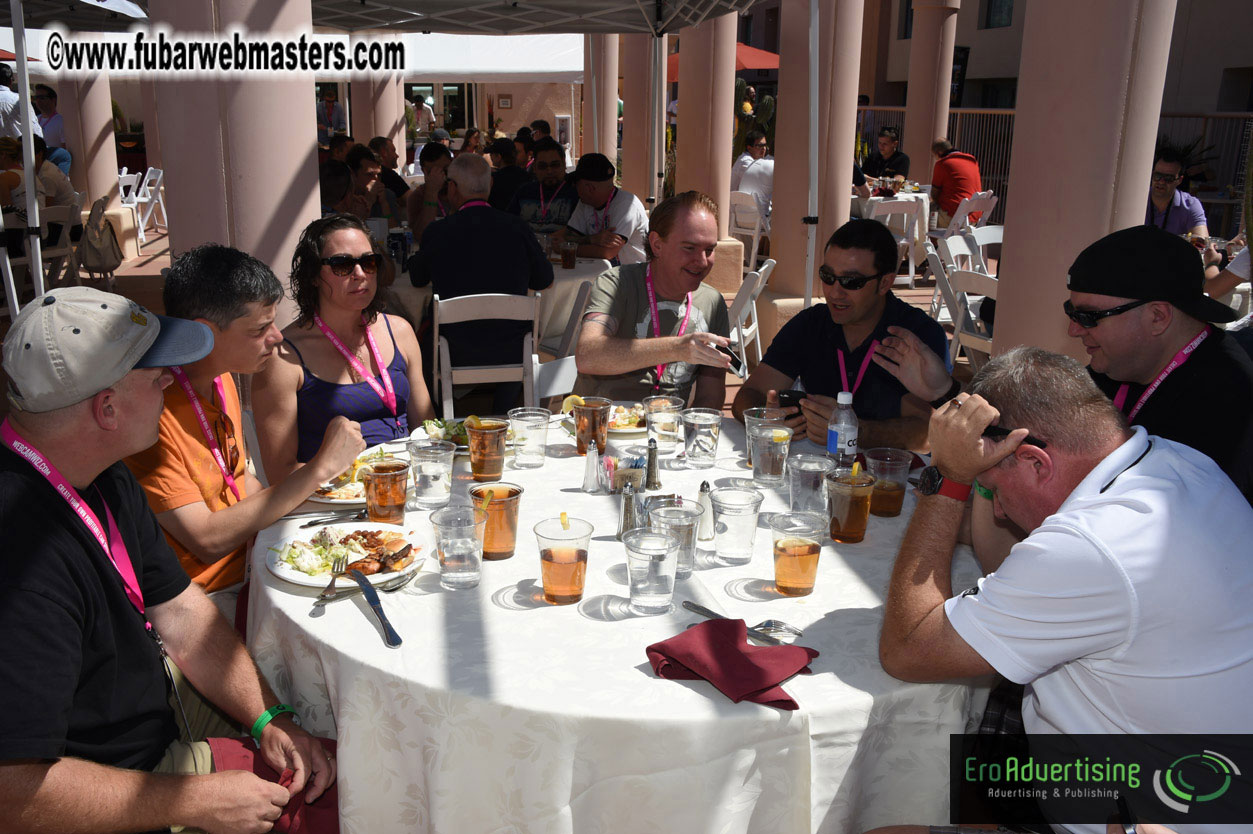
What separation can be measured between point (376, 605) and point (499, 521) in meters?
0.33

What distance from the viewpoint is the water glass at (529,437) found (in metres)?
2.73

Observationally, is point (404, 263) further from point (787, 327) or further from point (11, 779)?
point (11, 779)

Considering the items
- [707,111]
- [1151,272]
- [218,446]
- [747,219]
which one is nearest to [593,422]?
[218,446]

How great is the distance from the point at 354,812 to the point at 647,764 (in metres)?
0.59

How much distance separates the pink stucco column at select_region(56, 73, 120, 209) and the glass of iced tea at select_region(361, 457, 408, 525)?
12504mm

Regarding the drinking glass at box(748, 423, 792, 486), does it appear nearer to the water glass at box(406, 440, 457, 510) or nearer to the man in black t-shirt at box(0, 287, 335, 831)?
the water glass at box(406, 440, 457, 510)

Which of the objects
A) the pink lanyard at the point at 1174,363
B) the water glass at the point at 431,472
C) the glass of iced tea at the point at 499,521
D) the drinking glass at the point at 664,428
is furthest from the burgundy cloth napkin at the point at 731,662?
the pink lanyard at the point at 1174,363

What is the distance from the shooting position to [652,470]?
2.41 m

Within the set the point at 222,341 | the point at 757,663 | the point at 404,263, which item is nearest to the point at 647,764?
the point at 757,663

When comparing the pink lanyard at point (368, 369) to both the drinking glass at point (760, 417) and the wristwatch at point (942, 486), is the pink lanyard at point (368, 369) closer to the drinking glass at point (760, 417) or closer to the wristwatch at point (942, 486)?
the drinking glass at point (760, 417)

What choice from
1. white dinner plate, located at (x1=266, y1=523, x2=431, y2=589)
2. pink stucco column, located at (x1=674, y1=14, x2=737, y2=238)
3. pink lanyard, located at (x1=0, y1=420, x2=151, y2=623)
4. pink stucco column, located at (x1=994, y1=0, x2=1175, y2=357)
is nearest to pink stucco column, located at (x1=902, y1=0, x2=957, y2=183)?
pink stucco column, located at (x1=674, y1=14, x2=737, y2=238)

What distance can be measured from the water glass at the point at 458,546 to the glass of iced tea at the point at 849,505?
2.72 ft

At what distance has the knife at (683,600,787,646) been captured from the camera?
1752mm

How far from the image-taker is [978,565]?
2178 millimetres
